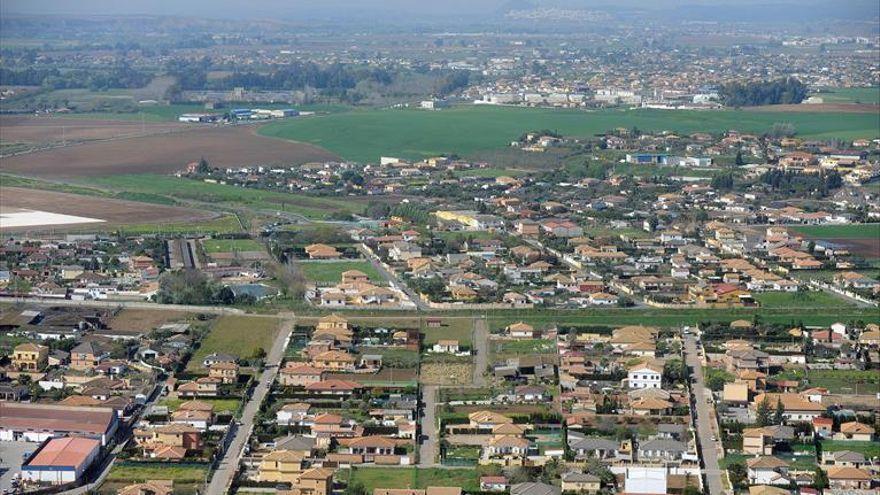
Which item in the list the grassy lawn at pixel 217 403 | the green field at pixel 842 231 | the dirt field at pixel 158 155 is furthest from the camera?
the dirt field at pixel 158 155

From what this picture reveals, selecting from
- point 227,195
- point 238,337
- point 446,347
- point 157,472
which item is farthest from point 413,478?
point 227,195

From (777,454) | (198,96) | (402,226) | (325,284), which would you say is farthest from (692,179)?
(198,96)

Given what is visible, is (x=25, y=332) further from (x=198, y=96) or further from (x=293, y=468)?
(x=198, y=96)

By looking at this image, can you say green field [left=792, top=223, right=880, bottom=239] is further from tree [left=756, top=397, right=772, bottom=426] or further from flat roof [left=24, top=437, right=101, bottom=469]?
flat roof [left=24, top=437, right=101, bottom=469]

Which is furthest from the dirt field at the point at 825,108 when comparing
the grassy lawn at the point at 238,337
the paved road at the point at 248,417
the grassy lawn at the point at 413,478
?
the grassy lawn at the point at 413,478

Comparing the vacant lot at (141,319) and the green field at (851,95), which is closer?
the vacant lot at (141,319)

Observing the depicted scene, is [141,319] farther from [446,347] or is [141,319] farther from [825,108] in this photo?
[825,108]

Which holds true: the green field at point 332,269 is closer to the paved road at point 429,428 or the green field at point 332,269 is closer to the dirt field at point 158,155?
the paved road at point 429,428
